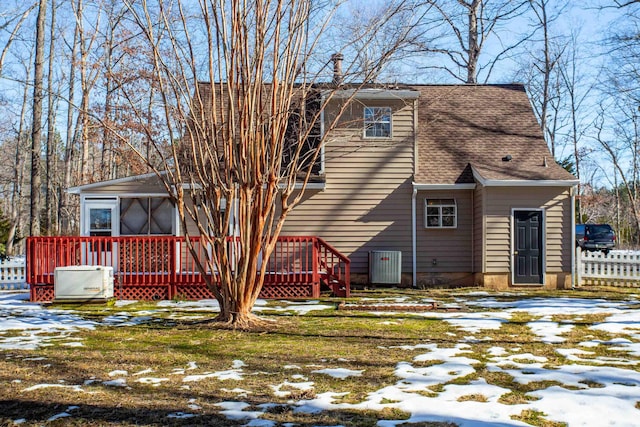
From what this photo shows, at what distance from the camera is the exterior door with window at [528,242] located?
1569cm

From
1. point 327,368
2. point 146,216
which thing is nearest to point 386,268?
point 146,216

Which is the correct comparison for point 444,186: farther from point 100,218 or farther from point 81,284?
point 81,284

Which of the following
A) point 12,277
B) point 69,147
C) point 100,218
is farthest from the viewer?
point 69,147

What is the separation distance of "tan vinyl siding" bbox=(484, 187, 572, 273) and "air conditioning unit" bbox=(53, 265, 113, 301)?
29.3 ft

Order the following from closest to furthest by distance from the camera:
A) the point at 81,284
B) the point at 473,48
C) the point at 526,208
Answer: the point at 81,284 → the point at 526,208 → the point at 473,48

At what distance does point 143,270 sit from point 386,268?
5.85 meters

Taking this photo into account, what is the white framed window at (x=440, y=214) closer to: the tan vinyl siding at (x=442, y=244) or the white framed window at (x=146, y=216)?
the tan vinyl siding at (x=442, y=244)

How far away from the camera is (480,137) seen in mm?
17453

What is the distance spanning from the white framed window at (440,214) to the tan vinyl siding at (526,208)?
3.40ft

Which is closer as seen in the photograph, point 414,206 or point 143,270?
point 143,270

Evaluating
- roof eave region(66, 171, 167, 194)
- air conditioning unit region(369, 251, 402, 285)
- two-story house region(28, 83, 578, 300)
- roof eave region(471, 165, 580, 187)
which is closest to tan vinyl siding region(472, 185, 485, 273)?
two-story house region(28, 83, 578, 300)

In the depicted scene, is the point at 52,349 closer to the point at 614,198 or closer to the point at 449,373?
the point at 449,373

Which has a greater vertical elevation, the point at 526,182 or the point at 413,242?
the point at 526,182

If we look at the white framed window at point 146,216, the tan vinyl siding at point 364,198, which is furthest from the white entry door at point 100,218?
the tan vinyl siding at point 364,198
